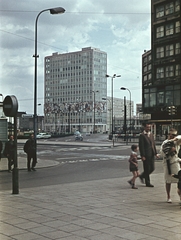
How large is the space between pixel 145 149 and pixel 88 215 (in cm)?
444

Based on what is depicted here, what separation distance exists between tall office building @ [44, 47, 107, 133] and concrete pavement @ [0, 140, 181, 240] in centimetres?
2763

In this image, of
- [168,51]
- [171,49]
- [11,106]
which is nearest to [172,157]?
[11,106]

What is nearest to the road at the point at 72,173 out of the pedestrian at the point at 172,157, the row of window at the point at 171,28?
the pedestrian at the point at 172,157

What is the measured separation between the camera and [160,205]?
7680mm

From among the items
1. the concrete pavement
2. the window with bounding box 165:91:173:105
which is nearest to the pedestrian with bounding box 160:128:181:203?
the concrete pavement

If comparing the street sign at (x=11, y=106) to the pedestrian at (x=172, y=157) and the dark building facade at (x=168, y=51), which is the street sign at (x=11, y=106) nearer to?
the pedestrian at (x=172, y=157)

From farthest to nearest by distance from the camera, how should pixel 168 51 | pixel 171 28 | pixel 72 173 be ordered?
pixel 168 51, pixel 72 173, pixel 171 28

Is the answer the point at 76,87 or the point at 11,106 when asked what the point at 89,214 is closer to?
the point at 11,106

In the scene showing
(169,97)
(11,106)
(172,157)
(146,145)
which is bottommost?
(172,157)

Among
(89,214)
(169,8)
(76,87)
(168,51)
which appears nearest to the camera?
(89,214)

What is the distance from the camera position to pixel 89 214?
6.61 metres

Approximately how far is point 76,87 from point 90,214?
304ft

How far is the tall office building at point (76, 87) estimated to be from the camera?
55.8 meters

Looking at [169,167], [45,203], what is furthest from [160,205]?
[45,203]
